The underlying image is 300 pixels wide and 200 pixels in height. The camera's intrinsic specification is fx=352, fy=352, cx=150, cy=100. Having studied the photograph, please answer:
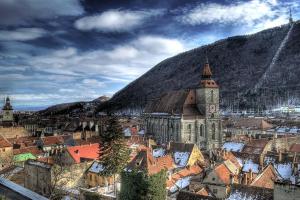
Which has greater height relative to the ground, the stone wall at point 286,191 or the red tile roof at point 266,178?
the stone wall at point 286,191

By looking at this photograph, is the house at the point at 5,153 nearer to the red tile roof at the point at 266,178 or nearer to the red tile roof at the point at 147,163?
the red tile roof at the point at 147,163

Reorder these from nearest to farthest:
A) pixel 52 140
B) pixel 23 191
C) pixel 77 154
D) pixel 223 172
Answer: pixel 23 191 < pixel 223 172 < pixel 77 154 < pixel 52 140

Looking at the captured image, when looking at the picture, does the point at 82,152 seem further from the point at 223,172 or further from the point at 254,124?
the point at 254,124

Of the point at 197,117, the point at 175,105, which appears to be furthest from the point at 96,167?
the point at 175,105

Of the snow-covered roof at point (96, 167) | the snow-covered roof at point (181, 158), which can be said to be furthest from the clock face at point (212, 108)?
the snow-covered roof at point (96, 167)

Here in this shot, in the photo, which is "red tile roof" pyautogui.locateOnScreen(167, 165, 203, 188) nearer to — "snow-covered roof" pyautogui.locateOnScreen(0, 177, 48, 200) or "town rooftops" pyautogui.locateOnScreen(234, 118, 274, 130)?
"snow-covered roof" pyautogui.locateOnScreen(0, 177, 48, 200)

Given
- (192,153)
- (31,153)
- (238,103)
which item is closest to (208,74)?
(192,153)
